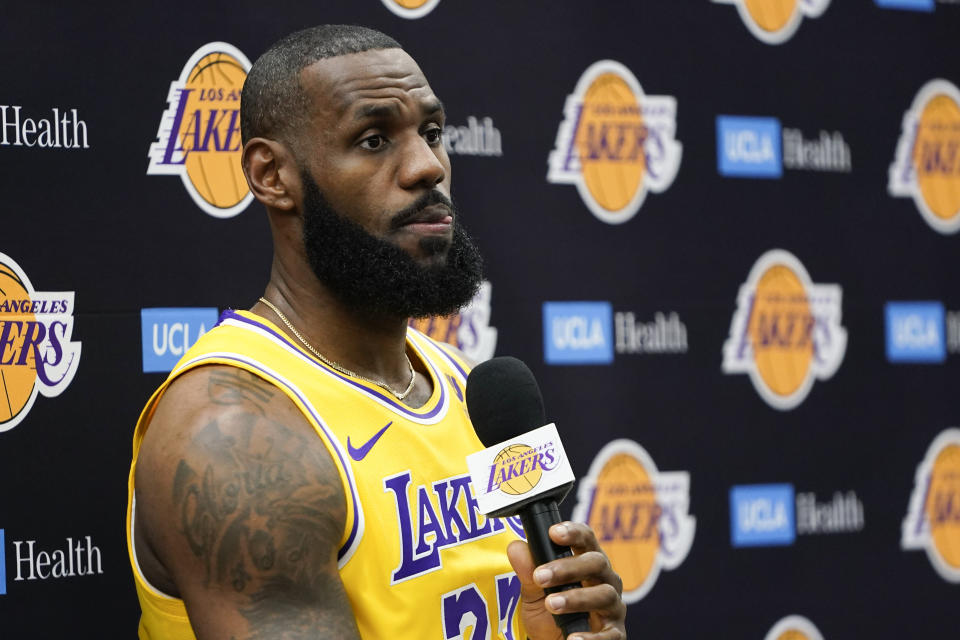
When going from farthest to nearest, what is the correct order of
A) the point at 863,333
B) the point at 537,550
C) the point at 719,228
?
the point at 863,333, the point at 719,228, the point at 537,550

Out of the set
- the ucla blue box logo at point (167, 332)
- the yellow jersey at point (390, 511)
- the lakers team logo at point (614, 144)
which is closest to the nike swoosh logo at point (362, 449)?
the yellow jersey at point (390, 511)

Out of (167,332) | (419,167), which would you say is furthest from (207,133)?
(419,167)

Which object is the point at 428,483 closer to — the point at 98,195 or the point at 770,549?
the point at 98,195

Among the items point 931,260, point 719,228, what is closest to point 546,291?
point 719,228

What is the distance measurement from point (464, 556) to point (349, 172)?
530mm

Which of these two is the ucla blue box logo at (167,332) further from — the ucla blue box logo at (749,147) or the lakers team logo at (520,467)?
the ucla blue box logo at (749,147)

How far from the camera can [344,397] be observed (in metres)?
1.50

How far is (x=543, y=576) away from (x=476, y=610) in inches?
13.9

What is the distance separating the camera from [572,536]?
1202 millimetres

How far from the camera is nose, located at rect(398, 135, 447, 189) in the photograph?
1.55m

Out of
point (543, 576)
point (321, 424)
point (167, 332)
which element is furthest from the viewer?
point (167, 332)

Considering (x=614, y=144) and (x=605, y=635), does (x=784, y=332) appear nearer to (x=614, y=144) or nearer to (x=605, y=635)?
(x=614, y=144)

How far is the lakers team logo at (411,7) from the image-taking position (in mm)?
2125

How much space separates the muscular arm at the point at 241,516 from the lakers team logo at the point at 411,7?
0.98 meters
